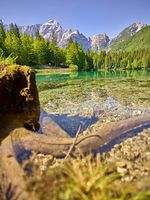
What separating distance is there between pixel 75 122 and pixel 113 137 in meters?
5.36

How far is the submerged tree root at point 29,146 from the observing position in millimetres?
6746

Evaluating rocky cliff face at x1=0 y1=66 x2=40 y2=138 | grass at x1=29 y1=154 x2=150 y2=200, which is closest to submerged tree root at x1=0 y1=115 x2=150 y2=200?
grass at x1=29 y1=154 x2=150 y2=200

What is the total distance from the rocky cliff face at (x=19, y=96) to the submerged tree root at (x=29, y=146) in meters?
1.68

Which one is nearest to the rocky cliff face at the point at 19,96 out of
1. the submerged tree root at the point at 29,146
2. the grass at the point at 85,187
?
the submerged tree root at the point at 29,146

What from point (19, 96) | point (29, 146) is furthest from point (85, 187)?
point (19, 96)

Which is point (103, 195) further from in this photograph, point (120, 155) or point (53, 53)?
point (53, 53)

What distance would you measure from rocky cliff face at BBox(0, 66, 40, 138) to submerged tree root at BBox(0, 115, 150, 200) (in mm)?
1678

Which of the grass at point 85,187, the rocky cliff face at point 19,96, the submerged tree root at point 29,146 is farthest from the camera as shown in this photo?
the rocky cliff face at point 19,96

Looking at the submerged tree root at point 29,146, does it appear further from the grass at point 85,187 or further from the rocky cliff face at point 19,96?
the rocky cliff face at point 19,96

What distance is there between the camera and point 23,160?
9227 mm

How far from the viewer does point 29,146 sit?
10.1m

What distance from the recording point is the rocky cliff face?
39.7ft

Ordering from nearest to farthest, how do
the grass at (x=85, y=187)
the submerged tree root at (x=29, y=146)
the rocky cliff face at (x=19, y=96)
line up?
A: the grass at (x=85, y=187) < the submerged tree root at (x=29, y=146) < the rocky cliff face at (x=19, y=96)

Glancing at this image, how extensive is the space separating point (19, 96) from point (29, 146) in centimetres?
337
